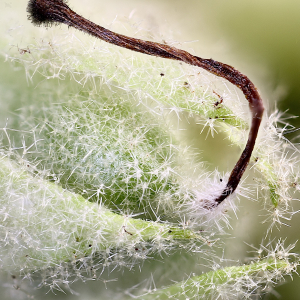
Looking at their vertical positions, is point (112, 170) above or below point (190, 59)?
below

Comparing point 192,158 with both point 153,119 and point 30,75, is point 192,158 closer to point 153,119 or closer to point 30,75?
point 153,119

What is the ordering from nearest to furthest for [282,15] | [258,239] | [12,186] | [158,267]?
[12,186], [158,267], [258,239], [282,15]

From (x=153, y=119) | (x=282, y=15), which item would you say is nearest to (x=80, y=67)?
(x=153, y=119)

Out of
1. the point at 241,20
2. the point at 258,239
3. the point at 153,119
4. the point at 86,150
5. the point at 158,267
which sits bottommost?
the point at 158,267

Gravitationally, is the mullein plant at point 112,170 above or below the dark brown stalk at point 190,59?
below
